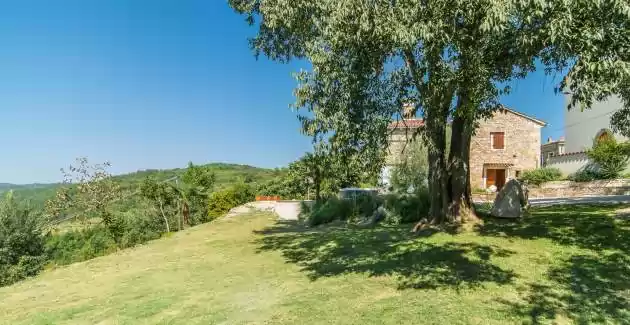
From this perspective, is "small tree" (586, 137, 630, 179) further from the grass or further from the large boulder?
the large boulder

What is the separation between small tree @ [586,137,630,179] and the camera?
22.9m

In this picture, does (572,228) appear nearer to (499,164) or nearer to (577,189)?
(577,189)

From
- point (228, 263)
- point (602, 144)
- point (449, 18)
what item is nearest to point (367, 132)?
point (449, 18)

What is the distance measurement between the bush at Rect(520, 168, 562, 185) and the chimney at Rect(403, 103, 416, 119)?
2233cm

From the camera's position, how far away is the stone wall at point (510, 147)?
103ft

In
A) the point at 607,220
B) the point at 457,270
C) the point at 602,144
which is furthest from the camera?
the point at 602,144

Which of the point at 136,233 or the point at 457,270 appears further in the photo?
the point at 136,233

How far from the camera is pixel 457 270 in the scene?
712cm

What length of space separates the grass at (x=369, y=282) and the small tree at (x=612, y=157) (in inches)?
559

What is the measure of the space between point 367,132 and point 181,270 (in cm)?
513

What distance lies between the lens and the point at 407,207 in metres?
14.4

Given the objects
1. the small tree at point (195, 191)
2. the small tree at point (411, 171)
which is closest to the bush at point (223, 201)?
the small tree at point (195, 191)

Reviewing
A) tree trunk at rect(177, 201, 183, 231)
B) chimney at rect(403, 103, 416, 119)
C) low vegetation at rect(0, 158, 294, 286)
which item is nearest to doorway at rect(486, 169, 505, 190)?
low vegetation at rect(0, 158, 294, 286)

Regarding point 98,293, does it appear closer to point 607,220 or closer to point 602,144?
point 607,220
